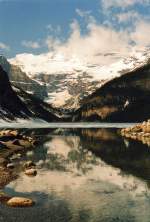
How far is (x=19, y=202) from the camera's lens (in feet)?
163

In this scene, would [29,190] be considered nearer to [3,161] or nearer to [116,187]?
[116,187]

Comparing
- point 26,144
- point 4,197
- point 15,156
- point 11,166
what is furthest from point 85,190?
point 26,144

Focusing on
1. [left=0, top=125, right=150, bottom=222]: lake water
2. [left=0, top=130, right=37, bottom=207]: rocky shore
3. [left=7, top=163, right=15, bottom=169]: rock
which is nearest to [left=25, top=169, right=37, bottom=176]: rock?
[left=0, top=130, right=37, bottom=207]: rocky shore

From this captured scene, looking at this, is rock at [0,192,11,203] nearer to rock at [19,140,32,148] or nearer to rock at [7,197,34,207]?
rock at [7,197,34,207]

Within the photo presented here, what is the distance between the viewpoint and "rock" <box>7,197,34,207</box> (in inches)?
1935

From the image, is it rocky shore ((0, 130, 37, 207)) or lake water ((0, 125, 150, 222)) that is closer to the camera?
lake water ((0, 125, 150, 222))

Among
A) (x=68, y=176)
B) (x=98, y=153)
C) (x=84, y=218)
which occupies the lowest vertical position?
(x=98, y=153)

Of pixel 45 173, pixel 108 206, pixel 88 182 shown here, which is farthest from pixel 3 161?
pixel 108 206

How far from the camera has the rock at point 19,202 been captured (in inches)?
1935

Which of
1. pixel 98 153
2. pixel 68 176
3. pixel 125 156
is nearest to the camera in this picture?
pixel 68 176

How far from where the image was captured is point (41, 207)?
48.8m

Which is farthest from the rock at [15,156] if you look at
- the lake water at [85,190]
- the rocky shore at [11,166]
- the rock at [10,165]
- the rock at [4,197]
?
the rock at [4,197]

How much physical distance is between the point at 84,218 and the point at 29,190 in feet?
48.5

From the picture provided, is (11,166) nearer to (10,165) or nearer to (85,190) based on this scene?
(10,165)
